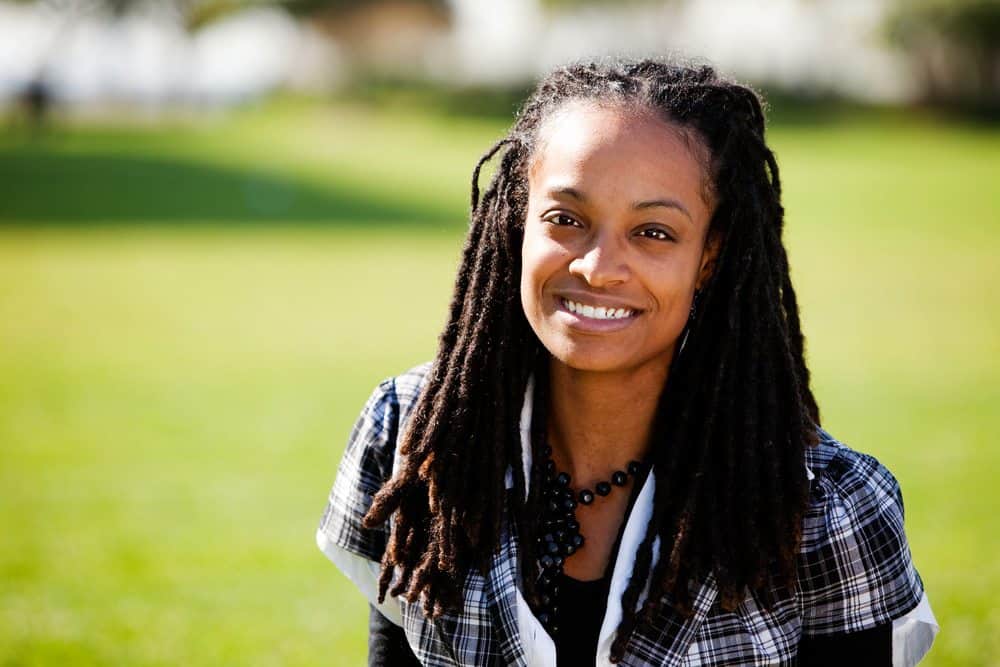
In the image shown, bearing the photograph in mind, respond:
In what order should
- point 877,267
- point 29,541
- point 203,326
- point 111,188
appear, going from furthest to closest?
point 111,188 < point 877,267 < point 203,326 < point 29,541

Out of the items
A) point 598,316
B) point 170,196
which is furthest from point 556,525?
point 170,196

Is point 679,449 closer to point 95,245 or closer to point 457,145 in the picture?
point 95,245

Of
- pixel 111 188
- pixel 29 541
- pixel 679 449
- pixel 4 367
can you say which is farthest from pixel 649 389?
pixel 111 188

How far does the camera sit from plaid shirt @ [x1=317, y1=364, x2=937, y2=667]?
217 centimetres

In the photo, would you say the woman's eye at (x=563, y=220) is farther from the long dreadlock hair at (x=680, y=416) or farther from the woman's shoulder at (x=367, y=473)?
the woman's shoulder at (x=367, y=473)

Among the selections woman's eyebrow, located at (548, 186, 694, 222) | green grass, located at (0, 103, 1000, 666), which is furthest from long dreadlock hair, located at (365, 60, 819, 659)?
green grass, located at (0, 103, 1000, 666)

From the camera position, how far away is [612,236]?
7.28 ft

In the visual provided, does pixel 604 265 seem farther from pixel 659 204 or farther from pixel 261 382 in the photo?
pixel 261 382

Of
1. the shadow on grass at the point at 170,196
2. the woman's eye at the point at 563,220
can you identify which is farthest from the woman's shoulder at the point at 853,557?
the shadow on grass at the point at 170,196

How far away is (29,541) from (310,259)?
458 inches

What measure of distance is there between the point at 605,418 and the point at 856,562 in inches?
23.1

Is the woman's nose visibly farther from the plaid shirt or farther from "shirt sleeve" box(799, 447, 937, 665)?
"shirt sleeve" box(799, 447, 937, 665)

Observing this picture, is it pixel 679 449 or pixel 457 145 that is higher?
pixel 457 145

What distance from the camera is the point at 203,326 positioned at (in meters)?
11.4
